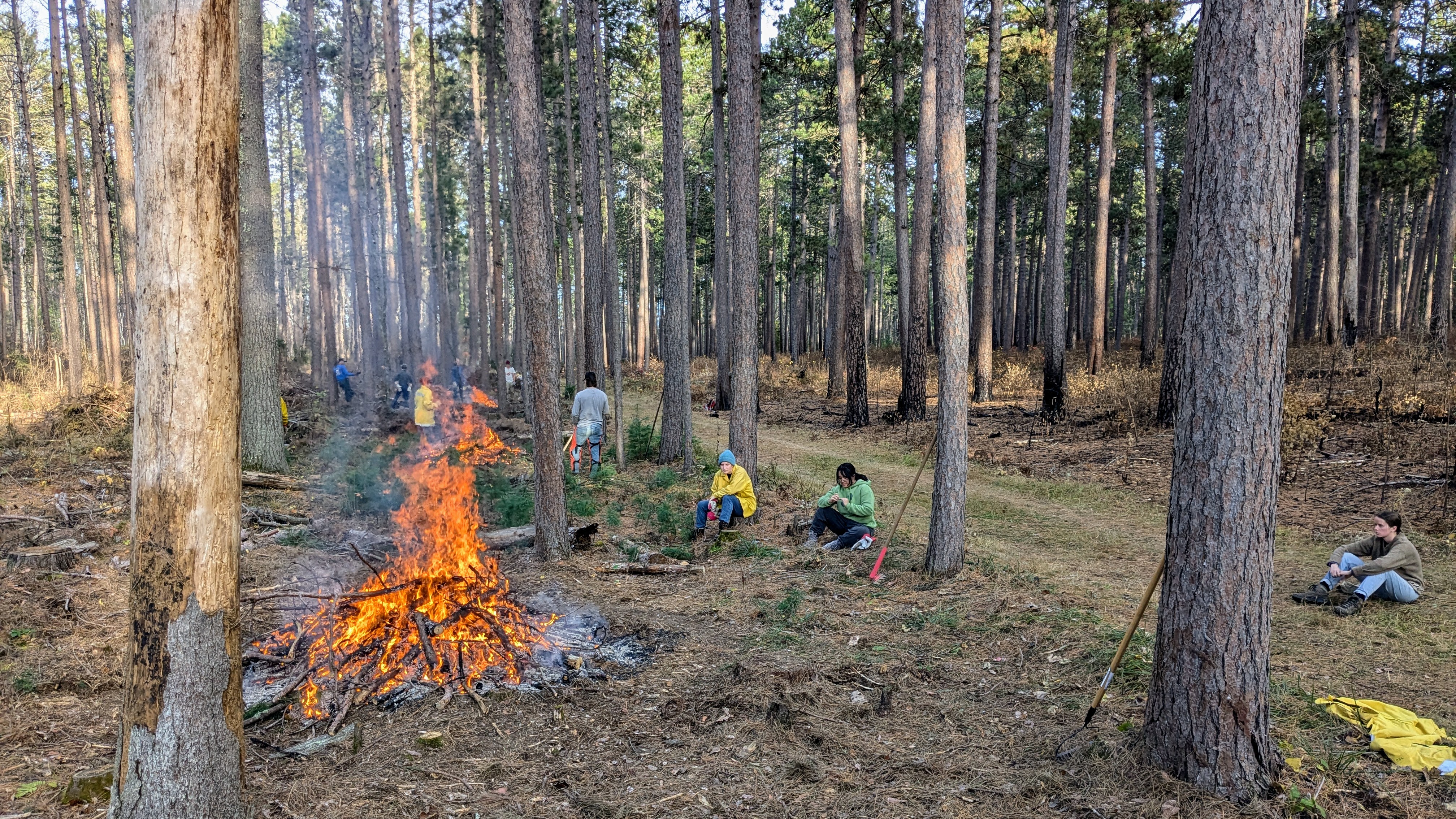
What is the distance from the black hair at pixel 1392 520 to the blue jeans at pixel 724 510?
21.6 feet

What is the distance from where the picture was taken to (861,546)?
8.91 meters

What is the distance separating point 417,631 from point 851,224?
45.0 feet

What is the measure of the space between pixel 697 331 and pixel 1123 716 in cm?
4654

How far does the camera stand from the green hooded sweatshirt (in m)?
9.03

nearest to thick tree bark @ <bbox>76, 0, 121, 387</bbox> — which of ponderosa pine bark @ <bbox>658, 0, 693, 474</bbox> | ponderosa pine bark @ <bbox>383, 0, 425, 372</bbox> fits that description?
ponderosa pine bark @ <bbox>383, 0, 425, 372</bbox>

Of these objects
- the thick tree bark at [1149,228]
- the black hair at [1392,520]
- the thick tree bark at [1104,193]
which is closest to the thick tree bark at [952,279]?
the black hair at [1392,520]

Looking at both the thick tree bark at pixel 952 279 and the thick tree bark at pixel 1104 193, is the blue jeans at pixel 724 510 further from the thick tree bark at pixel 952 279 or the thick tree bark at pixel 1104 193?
the thick tree bark at pixel 1104 193

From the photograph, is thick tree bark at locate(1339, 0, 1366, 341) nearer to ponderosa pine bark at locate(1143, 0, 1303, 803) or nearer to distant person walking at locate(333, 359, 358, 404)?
ponderosa pine bark at locate(1143, 0, 1303, 803)

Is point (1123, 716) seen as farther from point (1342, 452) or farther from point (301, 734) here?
point (1342, 452)

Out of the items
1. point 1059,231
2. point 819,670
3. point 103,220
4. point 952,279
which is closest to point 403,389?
point 103,220

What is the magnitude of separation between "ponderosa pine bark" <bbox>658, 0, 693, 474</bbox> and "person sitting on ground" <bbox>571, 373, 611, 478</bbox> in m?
1.26

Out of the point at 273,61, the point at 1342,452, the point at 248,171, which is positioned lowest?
the point at 1342,452

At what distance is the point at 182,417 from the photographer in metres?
3.13

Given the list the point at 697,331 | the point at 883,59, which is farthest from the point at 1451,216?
the point at 697,331
